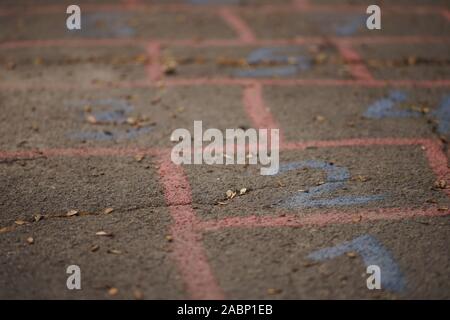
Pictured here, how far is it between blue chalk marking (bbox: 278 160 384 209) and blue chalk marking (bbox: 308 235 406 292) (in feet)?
1.41

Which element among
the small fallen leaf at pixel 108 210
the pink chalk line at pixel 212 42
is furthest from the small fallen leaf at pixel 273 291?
the pink chalk line at pixel 212 42

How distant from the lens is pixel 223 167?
4316 millimetres

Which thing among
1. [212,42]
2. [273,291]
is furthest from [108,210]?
[212,42]

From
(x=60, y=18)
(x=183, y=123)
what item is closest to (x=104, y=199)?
(x=183, y=123)

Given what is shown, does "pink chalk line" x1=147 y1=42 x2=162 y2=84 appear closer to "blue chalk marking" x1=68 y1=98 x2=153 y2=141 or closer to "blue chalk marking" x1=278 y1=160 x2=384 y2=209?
"blue chalk marking" x1=68 y1=98 x2=153 y2=141

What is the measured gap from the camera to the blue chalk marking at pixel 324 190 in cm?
385

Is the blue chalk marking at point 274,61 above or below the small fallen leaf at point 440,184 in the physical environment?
above

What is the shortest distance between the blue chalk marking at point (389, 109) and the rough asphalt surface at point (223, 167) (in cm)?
2

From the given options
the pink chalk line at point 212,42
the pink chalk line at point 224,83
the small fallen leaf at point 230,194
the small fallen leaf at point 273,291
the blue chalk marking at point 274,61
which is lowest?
the small fallen leaf at point 273,291

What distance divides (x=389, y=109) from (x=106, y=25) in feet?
14.0

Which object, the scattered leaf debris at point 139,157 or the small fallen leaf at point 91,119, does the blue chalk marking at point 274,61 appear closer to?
the small fallen leaf at point 91,119

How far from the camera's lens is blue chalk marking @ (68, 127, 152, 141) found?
15.6ft

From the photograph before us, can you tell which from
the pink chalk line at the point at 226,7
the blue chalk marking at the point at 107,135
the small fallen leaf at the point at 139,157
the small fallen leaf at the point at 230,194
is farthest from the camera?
the pink chalk line at the point at 226,7

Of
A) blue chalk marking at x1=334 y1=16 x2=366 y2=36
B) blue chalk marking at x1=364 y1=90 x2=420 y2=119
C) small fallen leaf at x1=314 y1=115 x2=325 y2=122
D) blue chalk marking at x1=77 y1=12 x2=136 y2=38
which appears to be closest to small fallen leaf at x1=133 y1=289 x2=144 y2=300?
small fallen leaf at x1=314 y1=115 x2=325 y2=122
